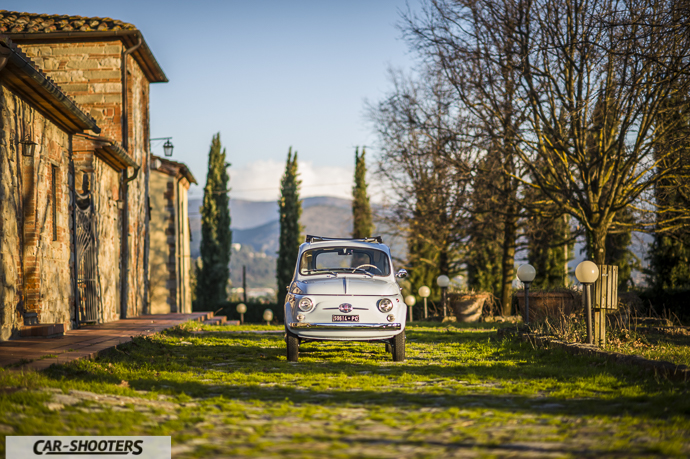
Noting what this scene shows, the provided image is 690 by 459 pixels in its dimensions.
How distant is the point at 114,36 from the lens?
16.6m

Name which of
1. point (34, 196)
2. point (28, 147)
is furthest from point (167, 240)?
point (28, 147)

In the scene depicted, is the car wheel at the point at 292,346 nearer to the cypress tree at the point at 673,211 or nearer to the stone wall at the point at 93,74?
the cypress tree at the point at 673,211

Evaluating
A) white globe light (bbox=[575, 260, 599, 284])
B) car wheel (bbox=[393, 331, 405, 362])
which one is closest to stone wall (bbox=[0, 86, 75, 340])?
car wheel (bbox=[393, 331, 405, 362])

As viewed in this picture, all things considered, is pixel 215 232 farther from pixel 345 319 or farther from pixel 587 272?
pixel 587 272

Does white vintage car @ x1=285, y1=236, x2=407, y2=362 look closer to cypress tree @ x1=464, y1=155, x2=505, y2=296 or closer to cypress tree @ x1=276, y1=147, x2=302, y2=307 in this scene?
cypress tree @ x1=464, y1=155, x2=505, y2=296

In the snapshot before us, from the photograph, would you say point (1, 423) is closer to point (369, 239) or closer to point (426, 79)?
point (369, 239)

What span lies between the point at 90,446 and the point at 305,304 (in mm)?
4353

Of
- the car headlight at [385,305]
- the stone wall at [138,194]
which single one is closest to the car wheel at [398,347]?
the car headlight at [385,305]

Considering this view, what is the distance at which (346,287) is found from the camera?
8.19 meters

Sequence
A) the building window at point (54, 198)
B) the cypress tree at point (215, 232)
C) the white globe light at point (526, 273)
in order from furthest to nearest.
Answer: the cypress tree at point (215, 232), the white globe light at point (526, 273), the building window at point (54, 198)

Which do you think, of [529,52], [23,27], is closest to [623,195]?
[529,52]

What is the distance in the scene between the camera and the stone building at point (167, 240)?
2733 centimetres

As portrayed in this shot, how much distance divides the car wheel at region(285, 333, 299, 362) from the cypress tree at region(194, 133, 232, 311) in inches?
1302

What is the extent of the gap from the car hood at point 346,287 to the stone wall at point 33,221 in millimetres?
4807
